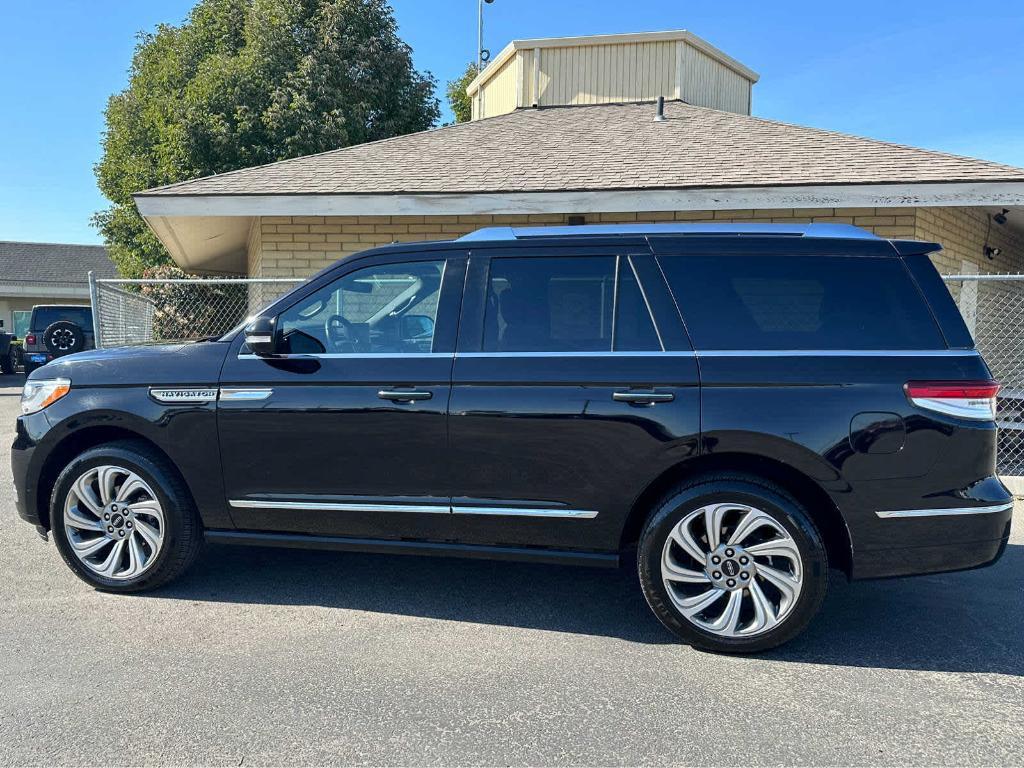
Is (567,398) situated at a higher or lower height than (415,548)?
higher

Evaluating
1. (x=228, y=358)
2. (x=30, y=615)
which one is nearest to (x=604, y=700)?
(x=228, y=358)

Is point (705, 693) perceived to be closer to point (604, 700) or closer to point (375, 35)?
point (604, 700)

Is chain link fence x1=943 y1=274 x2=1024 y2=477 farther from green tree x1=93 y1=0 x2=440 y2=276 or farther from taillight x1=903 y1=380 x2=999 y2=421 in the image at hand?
green tree x1=93 y1=0 x2=440 y2=276

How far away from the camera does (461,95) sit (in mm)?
34156

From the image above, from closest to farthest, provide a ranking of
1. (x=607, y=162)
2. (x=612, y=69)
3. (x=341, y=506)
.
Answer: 1. (x=341, y=506)
2. (x=607, y=162)
3. (x=612, y=69)

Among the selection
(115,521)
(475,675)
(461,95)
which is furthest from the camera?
(461,95)

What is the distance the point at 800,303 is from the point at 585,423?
1.15 m

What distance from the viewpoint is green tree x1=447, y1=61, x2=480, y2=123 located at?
109 ft

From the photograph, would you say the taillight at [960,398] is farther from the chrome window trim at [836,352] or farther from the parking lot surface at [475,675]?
the parking lot surface at [475,675]

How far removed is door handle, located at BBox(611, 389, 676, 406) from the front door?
2.74 feet

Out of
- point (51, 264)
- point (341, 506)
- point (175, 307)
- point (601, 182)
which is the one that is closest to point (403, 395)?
point (341, 506)

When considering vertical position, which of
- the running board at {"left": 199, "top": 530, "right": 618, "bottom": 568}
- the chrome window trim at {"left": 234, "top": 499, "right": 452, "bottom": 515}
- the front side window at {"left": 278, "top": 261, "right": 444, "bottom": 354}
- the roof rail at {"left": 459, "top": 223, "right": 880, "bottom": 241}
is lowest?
the running board at {"left": 199, "top": 530, "right": 618, "bottom": 568}

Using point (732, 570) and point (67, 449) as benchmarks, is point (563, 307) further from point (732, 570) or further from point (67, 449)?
point (67, 449)

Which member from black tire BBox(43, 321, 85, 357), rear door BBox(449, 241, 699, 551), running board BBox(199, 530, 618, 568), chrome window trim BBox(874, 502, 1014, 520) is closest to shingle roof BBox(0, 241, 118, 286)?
black tire BBox(43, 321, 85, 357)
